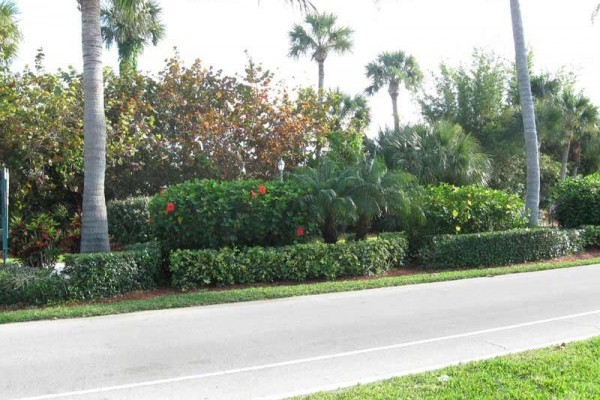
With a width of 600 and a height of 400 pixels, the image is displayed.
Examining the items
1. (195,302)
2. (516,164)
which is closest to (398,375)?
(195,302)

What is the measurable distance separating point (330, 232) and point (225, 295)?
3.87m

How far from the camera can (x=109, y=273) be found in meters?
9.99

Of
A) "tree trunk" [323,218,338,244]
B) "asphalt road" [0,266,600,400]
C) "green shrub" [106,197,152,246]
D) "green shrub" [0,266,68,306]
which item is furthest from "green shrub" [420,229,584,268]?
"green shrub" [106,197,152,246]

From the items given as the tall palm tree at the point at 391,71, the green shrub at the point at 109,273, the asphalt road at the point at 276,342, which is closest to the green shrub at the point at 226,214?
the green shrub at the point at 109,273

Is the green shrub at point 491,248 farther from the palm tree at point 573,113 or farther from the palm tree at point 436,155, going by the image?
the palm tree at point 573,113

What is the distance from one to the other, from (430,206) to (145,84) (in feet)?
35.4

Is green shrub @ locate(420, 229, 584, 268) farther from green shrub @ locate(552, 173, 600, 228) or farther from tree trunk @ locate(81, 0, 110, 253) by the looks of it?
tree trunk @ locate(81, 0, 110, 253)

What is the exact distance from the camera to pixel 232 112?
1881 cm

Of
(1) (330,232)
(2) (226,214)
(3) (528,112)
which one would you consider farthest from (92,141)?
(3) (528,112)

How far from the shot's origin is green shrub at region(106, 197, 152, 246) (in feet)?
57.3

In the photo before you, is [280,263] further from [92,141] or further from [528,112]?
[528,112]

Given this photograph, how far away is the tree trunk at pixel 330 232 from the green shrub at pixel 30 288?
5.87 metres

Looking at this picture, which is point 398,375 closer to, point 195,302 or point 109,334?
point 109,334

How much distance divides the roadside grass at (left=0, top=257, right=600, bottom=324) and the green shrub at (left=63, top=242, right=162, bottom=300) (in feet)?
1.13
